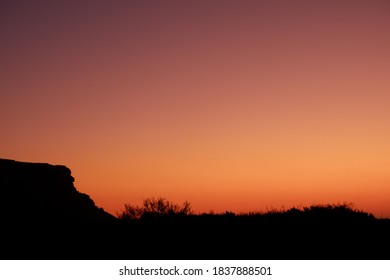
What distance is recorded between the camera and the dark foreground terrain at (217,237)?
14766 millimetres

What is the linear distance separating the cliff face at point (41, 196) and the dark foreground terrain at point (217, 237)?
10.1 feet

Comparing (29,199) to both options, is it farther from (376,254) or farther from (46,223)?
(376,254)

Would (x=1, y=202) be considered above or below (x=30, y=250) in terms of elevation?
above

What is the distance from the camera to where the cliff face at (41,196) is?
28403 mm

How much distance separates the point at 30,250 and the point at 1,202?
15.8m

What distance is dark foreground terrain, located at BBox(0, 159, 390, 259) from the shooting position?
1477cm

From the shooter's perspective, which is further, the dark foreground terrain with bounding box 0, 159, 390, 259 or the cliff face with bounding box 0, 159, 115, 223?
the cliff face with bounding box 0, 159, 115, 223

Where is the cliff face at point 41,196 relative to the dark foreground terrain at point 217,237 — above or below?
above

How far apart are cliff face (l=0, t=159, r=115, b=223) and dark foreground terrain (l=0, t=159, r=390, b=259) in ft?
10.1

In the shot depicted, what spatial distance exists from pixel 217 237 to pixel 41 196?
23.6m

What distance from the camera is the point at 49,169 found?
142 ft

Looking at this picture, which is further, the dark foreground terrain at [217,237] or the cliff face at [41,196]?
the cliff face at [41,196]

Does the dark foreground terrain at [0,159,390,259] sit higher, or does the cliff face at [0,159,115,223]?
the cliff face at [0,159,115,223]

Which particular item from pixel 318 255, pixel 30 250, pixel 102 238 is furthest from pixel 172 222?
pixel 318 255
